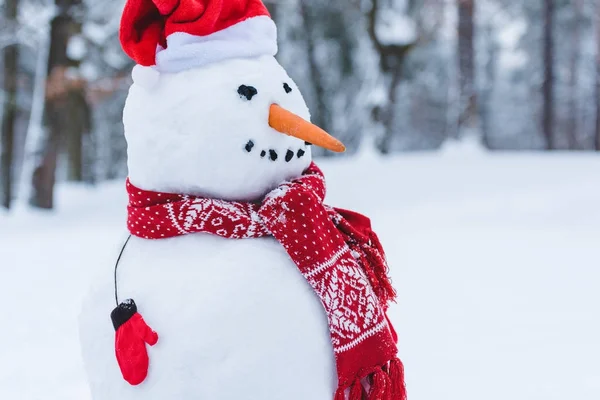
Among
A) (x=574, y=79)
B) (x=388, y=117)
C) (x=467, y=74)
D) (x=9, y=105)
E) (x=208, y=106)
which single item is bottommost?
(x=208, y=106)

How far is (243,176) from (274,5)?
811 cm

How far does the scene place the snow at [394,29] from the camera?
32.9ft

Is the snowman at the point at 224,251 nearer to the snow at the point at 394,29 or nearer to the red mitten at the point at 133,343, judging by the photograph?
the red mitten at the point at 133,343

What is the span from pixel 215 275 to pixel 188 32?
67 cm

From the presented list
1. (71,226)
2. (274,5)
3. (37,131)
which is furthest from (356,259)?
(274,5)

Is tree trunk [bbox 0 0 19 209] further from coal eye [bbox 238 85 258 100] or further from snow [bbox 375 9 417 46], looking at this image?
coal eye [bbox 238 85 258 100]

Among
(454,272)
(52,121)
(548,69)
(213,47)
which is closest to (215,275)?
(213,47)

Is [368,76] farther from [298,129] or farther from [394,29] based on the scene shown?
[298,129]

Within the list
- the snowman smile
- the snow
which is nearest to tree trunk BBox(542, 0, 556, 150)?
the snow

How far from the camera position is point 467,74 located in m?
10.3

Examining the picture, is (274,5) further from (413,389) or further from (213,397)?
(213,397)

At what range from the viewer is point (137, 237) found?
1.74 meters

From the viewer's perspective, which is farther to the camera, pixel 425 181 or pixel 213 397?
pixel 425 181

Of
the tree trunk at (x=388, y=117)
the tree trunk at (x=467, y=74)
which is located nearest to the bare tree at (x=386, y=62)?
the tree trunk at (x=388, y=117)
